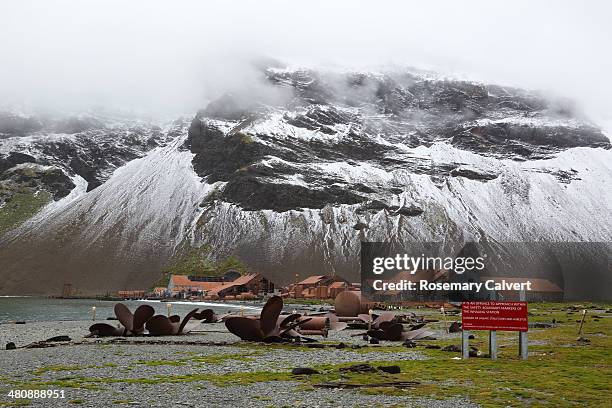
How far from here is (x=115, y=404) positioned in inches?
432

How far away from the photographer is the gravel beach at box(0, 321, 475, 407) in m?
11.5

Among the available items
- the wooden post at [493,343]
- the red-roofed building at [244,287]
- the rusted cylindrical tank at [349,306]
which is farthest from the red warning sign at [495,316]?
the red-roofed building at [244,287]

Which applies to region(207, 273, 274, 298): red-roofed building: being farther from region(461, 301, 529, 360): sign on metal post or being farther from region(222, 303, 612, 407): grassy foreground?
region(461, 301, 529, 360): sign on metal post

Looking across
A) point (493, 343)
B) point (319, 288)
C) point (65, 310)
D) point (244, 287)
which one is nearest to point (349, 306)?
point (493, 343)

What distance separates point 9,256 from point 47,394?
20013 centimetres

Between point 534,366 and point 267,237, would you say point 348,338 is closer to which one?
point 534,366

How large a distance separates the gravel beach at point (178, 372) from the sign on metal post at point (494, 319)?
2.30 m

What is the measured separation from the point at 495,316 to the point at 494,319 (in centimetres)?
11

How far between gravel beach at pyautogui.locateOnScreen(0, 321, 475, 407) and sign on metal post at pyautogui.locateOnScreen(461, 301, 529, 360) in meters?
2.30

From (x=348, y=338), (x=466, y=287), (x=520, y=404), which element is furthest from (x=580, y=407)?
(x=348, y=338)

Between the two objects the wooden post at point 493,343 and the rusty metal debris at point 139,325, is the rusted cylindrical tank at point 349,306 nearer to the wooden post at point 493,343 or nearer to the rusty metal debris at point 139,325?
the rusty metal debris at point 139,325

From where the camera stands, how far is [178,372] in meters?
16.1

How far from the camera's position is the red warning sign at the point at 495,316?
18.7 m
